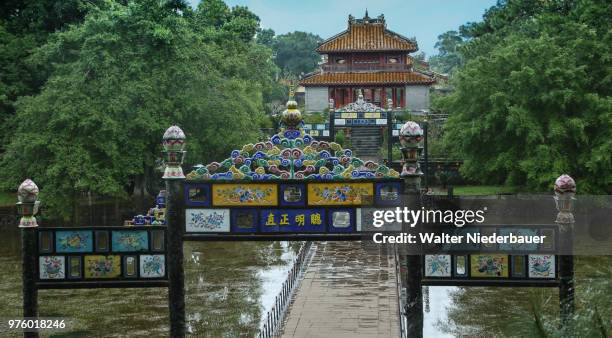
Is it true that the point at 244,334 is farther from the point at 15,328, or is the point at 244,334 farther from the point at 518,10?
the point at 518,10

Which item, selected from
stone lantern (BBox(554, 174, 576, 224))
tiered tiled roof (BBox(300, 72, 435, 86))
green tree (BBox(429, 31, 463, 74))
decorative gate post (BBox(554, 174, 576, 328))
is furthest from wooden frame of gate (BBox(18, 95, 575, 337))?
green tree (BBox(429, 31, 463, 74))

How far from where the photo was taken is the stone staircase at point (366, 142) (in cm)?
4391

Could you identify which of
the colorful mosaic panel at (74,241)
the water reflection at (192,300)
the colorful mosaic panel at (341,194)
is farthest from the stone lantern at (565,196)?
the water reflection at (192,300)

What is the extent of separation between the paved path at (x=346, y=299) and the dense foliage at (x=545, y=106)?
799 cm

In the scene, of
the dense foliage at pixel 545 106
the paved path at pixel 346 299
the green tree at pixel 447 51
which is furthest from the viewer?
the green tree at pixel 447 51

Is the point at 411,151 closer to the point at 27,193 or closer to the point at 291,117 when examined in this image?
the point at 291,117

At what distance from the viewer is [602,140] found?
28094mm

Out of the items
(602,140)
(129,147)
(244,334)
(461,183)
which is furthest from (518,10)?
(244,334)

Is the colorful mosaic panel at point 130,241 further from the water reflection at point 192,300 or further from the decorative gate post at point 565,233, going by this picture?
the decorative gate post at point 565,233

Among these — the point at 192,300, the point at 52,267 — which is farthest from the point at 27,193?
the point at 192,300

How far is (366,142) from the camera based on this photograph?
44812 mm

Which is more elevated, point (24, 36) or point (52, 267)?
point (24, 36)

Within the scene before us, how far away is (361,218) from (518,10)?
28677 millimetres

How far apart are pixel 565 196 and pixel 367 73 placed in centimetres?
4566
